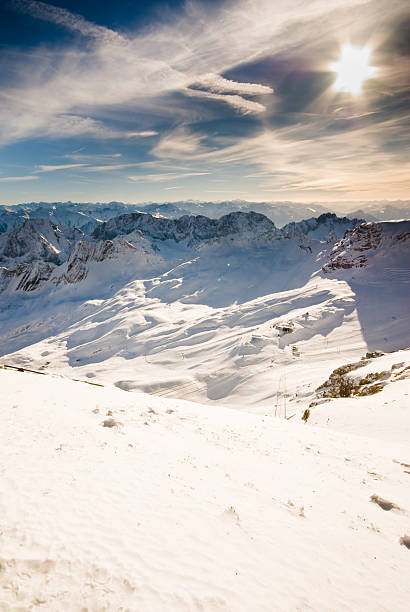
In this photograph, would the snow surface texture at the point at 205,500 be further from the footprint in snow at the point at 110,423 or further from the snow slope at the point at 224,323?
the snow slope at the point at 224,323

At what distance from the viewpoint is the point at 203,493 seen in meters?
8.48

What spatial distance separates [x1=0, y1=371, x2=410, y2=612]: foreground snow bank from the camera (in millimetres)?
5152

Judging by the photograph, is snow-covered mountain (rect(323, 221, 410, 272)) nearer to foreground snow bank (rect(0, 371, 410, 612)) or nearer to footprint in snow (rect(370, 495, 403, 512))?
footprint in snow (rect(370, 495, 403, 512))

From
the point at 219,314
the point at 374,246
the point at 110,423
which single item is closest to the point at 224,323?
the point at 219,314

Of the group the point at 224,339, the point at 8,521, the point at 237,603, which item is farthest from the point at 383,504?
the point at 224,339

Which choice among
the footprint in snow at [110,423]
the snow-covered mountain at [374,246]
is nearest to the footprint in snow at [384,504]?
the footprint in snow at [110,423]

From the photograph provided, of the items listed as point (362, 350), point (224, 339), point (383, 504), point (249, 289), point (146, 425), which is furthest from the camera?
point (249, 289)

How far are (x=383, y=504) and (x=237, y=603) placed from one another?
7477mm

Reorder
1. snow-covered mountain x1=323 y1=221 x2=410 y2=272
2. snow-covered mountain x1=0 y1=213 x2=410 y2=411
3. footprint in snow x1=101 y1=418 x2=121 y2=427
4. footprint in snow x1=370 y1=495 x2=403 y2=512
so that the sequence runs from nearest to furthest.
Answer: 1. footprint in snow x1=370 y1=495 x2=403 y2=512
2. footprint in snow x1=101 y1=418 x2=121 y2=427
3. snow-covered mountain x1=0 y1=213 x2=410 y2=411
4. snow-covered mountain x1=323 y1=221 x2=410 y2=272

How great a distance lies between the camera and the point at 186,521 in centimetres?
714

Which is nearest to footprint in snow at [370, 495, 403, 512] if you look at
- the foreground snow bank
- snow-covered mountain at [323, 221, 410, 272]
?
the foreground snow bank

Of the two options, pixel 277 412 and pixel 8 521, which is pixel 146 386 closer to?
pixel 277 412

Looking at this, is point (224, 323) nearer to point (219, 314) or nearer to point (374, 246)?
point (219, 314)

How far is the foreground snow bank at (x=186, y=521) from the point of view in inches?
203
